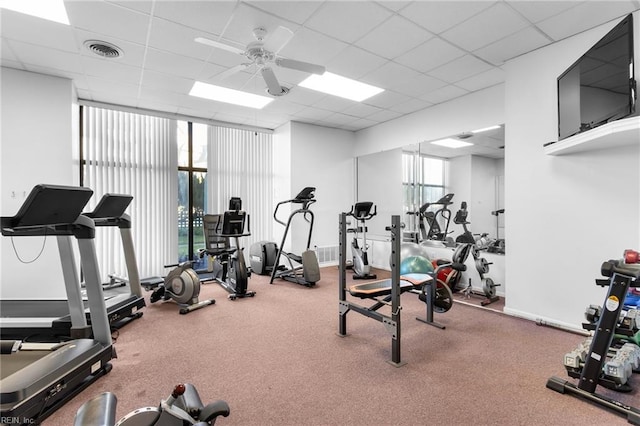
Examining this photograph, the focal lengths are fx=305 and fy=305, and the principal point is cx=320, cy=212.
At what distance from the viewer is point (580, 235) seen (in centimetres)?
319

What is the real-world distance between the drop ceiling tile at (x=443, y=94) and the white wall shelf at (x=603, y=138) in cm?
185

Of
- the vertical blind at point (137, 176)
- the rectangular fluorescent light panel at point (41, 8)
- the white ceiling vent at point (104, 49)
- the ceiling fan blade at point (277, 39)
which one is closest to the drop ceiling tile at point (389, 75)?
the ceiling fan blade at point (277, 39)

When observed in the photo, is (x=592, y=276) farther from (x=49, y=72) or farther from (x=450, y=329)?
(x=49, y=72)

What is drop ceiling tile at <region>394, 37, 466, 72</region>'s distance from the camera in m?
3.43

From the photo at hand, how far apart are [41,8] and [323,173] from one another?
4.96m

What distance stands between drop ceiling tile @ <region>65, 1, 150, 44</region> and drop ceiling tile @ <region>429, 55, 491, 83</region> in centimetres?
345

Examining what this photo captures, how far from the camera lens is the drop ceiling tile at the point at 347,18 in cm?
278

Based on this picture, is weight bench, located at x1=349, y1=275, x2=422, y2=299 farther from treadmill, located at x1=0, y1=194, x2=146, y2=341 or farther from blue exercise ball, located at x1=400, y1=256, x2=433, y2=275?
treadmill, located at x1=0, y1=194, x2=146, y2=341

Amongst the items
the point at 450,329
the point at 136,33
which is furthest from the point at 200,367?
the point at 136,33

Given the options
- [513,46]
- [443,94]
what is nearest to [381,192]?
[443,94]

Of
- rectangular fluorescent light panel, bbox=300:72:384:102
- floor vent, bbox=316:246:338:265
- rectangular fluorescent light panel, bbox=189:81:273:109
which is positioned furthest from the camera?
floor vent, bbox=316:246:338:265

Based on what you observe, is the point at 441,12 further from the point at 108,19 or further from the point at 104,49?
the point at 104,49

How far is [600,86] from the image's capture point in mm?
2779

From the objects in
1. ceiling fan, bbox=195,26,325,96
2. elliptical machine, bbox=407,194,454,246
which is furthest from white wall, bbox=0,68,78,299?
elliptical machine, bbox=407,194,454,246
